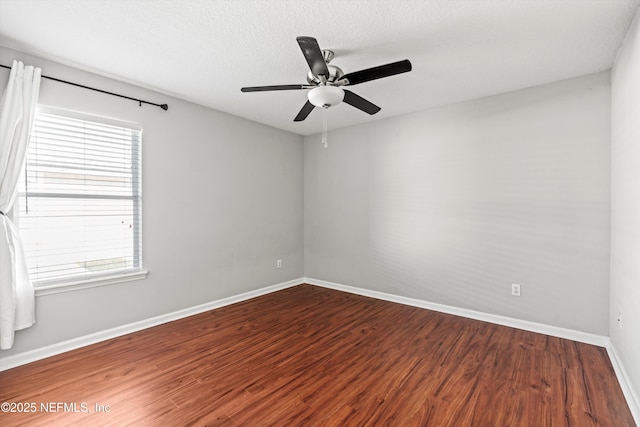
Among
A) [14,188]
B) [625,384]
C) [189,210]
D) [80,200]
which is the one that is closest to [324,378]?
[625,384]

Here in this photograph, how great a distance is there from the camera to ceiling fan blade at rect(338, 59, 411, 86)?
76.2 inches

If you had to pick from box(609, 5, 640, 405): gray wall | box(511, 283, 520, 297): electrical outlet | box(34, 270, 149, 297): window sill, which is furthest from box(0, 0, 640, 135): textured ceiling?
box(511, 283, 520, 297): electrical outlet

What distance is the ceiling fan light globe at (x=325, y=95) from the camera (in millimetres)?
2180

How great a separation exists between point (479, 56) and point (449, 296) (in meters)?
2.56

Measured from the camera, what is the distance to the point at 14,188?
228 centimetres

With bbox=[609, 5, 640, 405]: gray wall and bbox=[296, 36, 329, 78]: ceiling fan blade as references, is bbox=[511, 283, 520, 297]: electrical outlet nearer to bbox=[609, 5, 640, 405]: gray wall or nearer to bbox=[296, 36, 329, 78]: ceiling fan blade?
bbox=[609, 5, 640, 405]: gray wall

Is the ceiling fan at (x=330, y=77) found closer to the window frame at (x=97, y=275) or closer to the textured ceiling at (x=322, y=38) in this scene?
the textured ceiling at (x=322, y=38)

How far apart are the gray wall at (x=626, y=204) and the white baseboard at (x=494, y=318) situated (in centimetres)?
23

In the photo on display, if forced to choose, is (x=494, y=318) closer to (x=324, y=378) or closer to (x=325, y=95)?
(x=324, y=378)

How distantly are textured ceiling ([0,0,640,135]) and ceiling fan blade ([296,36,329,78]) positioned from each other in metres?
0.28

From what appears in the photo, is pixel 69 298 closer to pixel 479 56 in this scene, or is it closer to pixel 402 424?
pixel 402 424

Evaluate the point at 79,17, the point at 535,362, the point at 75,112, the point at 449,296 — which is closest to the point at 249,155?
the point at 75,112

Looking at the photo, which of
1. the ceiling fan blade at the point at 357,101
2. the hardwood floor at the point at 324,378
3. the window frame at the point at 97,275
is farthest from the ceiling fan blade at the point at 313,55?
the hardwood floor at the point at 324,378

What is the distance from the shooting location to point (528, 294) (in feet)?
9.94
